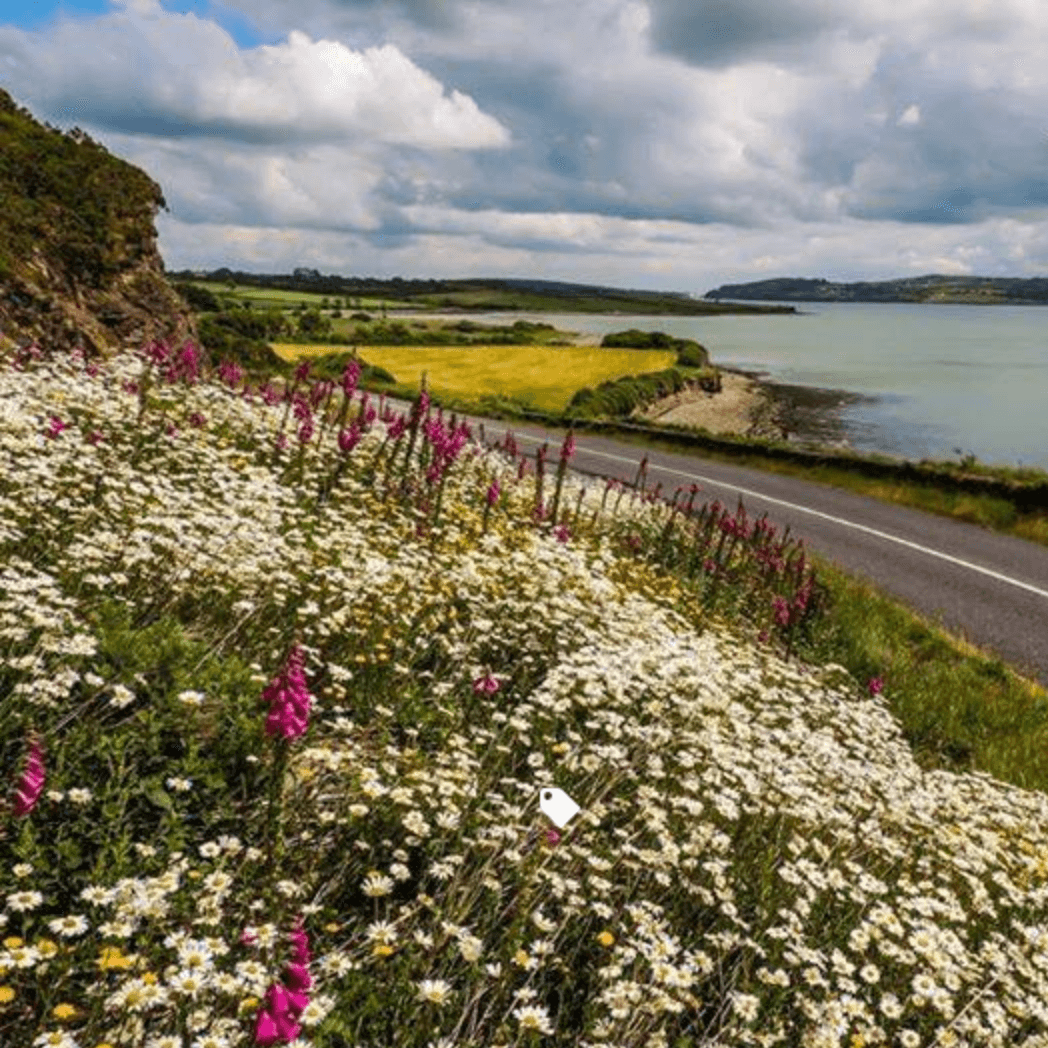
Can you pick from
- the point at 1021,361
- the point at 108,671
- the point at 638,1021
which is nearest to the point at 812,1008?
the point at 638,1021

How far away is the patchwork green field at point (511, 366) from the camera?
5834 cm

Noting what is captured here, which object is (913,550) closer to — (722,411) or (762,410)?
(722,411)

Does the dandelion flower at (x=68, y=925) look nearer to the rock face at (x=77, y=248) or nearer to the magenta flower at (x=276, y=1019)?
the magenta flower at (x=276, y=1019)

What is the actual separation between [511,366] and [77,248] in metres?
53.0

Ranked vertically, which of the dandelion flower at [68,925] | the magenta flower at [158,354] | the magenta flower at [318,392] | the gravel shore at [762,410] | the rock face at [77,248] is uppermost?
the rock face at [77,248]

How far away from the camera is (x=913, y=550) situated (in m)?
19.6

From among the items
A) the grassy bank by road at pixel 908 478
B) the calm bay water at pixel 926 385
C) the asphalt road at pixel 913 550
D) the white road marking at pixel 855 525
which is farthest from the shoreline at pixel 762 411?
the asphalt road at pixel 913 550

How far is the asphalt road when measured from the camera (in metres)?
15.1

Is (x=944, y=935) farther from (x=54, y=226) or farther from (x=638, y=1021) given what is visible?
(x=54, y=226)

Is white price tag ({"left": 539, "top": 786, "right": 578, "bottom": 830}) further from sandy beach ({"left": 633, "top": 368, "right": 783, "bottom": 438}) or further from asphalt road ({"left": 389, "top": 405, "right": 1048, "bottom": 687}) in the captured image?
sandy beach ({"left": 633, "top": 368, "right": 783, "bottom": 438})

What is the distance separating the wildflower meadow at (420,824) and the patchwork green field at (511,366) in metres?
42.2

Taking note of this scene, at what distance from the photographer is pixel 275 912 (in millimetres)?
3855

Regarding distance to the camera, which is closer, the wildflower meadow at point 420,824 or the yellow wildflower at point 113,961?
the yellow wildflower at point 113,961

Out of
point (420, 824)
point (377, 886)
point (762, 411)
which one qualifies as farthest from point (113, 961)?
point (762, 411)
